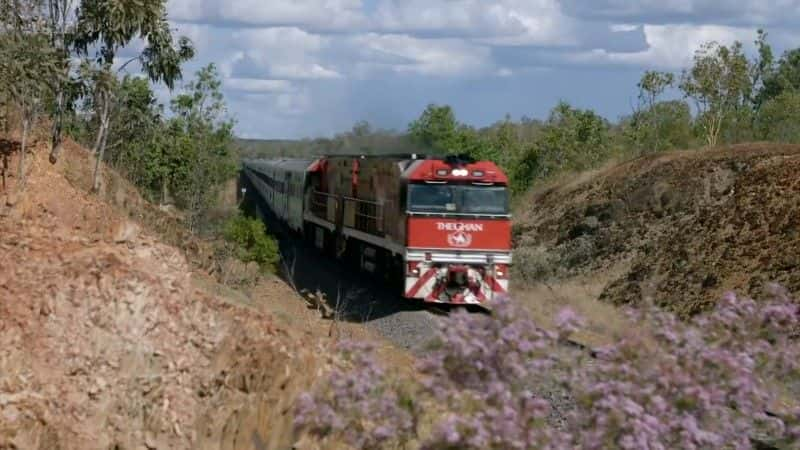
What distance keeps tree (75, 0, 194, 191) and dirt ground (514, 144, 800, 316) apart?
1086 centimetres

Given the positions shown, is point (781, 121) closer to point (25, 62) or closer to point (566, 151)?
point (566, 151)

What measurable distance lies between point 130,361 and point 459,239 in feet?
50.1

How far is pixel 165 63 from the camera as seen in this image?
2155 cm

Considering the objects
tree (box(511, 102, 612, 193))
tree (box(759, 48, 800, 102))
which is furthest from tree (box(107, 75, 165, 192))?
tree (box(759, 48, 800, 102))

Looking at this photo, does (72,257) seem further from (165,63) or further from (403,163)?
(403,163)

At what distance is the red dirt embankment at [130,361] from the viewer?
949 cm

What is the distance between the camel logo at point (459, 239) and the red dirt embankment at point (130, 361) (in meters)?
13.8

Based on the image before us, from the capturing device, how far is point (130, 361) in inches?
390

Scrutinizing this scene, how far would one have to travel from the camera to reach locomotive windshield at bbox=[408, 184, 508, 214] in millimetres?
24578

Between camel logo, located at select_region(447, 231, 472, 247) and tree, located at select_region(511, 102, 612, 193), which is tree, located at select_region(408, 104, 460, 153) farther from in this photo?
camel logo, located at select_region(447, 231, 472, 247)

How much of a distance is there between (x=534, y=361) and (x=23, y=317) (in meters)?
5.32

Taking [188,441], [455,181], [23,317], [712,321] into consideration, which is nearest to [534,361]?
[712,321]

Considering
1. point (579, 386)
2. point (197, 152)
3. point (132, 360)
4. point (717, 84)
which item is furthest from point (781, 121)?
point (579, 386)

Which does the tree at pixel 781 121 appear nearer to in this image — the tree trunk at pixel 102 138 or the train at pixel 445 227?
the train at pixel 445 227
